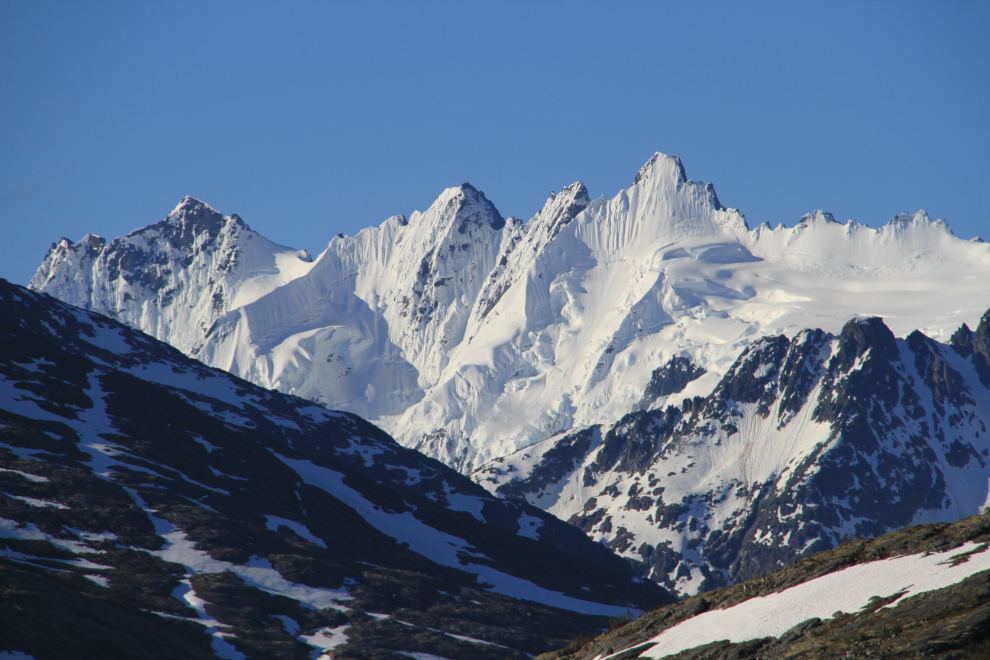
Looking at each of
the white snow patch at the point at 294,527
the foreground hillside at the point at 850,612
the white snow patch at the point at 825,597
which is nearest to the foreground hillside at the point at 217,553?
the white snow patch at the point at 294,527

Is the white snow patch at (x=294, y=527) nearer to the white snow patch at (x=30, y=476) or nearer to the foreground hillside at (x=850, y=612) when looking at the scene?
the white snow patch at (x=30, y=476)

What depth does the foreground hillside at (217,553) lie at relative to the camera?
2854 inches

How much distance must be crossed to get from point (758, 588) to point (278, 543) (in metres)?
82.8

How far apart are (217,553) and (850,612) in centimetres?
8077

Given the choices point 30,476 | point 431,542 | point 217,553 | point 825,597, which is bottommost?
point 217,553

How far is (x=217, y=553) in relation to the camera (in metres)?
94.4

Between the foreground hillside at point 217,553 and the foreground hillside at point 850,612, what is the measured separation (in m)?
43.3

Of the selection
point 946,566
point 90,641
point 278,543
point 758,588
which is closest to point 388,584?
point 278,543

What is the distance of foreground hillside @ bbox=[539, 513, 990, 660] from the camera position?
2208 cm

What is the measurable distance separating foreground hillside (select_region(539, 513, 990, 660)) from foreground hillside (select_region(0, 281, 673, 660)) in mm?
43329

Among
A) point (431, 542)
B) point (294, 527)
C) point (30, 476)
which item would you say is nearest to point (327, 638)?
point (294, 527)

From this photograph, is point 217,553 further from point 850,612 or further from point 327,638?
point 850,612

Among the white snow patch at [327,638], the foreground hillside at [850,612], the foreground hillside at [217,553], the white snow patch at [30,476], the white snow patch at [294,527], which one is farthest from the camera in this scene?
the white snow patch at [294,527]

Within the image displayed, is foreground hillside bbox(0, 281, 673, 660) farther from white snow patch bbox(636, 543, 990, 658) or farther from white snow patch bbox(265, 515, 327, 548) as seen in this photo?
white snow patch bbox(636, 543, 990, 658)
